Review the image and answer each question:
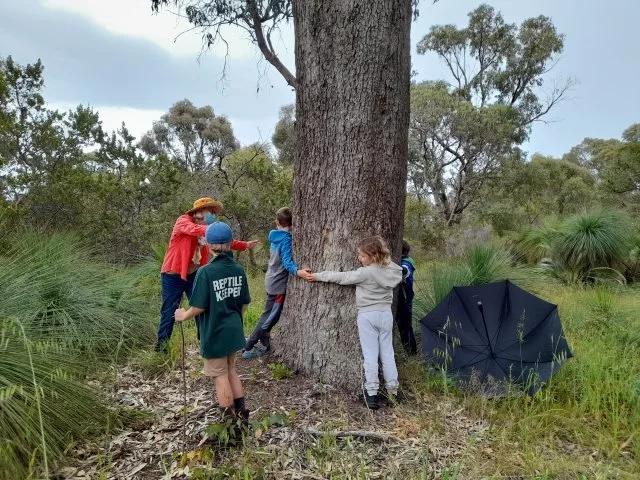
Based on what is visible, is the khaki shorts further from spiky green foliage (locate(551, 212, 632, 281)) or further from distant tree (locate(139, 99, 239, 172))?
distant tree (locate(139, 99, 239, 172))

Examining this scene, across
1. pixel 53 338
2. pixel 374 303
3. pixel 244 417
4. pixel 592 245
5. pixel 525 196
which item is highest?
pixel 525 196

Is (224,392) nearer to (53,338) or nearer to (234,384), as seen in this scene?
(234,384)

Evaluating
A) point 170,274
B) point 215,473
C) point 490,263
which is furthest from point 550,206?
point 215,473

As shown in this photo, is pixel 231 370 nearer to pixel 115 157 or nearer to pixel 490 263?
pixel 490 263

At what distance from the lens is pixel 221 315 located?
3016 mm

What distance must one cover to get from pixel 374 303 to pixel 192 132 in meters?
34.8

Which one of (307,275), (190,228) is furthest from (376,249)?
(190,228)

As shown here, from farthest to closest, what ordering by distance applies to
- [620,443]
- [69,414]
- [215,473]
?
1. [620,443]
2. [69,414]
3. [215,473]

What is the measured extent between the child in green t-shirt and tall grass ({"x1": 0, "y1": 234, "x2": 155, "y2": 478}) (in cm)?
89

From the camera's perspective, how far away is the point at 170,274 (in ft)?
15.1

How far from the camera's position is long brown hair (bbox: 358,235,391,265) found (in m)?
3.54

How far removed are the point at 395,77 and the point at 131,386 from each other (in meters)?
3.47

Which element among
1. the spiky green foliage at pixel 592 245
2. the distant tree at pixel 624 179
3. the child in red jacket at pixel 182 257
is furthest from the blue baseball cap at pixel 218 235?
the distant tree at pixel 624 179

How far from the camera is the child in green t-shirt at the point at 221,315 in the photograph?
295 cm
